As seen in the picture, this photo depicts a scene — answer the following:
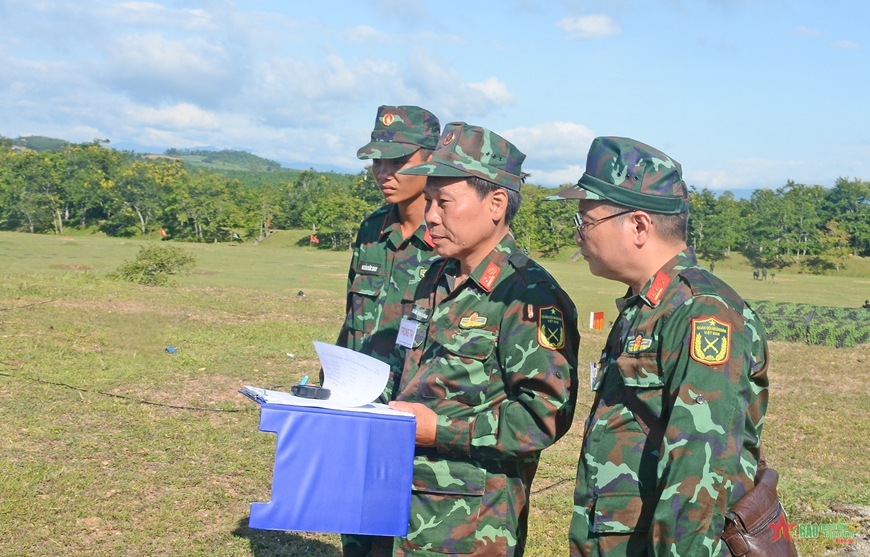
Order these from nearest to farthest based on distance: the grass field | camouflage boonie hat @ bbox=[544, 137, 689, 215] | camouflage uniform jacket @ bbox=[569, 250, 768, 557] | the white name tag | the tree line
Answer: camouflage uniform jacket @ bbox=[569, 250, 768, 557], camouflage boonie hat @ bbox=[544, 137, 689, 215], the white name tag, the grass field, the tree line

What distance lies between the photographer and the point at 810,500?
562 cm

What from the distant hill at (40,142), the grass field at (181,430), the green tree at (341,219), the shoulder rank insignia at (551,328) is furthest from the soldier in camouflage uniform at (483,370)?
the distant hill at (40,142)

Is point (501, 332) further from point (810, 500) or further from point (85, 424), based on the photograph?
point (85, 424)

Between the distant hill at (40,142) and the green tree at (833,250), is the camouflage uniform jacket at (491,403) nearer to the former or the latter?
the green tree at (833,250)

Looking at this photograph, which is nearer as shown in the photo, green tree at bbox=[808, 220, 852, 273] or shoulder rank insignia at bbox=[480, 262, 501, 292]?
shoulder rank insignia at bbox=[480, 262, 501, 292]

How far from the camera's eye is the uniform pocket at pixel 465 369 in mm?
2520

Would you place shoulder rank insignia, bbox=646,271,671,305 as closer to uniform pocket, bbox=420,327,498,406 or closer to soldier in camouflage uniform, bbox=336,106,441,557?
uniform pocket, bbox=420,327,498,406

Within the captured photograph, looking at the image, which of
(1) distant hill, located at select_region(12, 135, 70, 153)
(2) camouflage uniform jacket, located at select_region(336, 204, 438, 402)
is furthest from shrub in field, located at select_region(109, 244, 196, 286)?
(1) distant hill, located at select_region(12, 135, 70, 153)

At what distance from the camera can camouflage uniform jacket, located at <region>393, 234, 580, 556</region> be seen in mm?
2424

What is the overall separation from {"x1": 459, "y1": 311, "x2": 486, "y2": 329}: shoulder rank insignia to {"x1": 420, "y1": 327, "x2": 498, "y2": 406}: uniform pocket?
0.01m

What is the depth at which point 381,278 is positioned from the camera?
3.72 metres

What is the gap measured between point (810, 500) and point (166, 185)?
202 ft

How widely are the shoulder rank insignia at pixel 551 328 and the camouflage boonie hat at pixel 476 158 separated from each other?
45 centimetres

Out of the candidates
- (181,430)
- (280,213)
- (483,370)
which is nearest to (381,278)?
(483,370)
